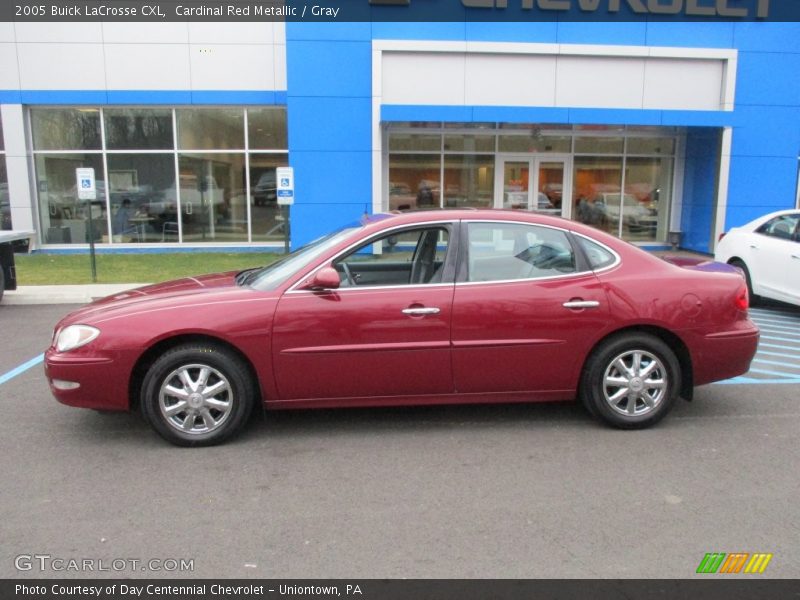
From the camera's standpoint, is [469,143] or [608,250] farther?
[469,143]

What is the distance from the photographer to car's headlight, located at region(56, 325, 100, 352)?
4.27 m

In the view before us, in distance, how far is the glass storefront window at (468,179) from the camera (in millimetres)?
16406

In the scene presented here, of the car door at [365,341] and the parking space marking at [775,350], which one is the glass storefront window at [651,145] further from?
the car door at [365,341]

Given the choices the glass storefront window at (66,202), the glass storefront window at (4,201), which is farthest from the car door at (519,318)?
the glass storefront window at (4,201)

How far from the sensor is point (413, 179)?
1636 centimetres

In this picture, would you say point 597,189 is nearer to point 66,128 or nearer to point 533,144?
point 533,144

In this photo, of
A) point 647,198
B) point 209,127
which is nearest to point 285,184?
point 209,127

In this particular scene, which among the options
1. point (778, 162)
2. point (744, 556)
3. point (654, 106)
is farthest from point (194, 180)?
point (744, 556)

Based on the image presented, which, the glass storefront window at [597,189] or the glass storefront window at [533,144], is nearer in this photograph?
the glass storefront window at [533,144]

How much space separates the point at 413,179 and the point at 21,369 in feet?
37.7

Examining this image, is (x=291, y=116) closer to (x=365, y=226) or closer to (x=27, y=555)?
(x=365, y=226)

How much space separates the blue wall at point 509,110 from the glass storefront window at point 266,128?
2183 mm

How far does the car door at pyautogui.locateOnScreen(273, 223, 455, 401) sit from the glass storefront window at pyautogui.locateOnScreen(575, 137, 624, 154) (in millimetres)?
13246

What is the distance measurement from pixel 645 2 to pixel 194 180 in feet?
38.9
